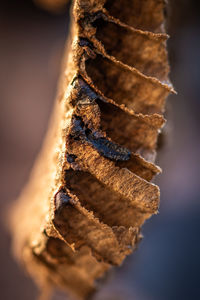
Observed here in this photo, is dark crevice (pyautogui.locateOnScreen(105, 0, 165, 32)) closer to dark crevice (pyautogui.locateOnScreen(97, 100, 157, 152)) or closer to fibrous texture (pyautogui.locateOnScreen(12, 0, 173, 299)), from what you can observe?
fibrous texture (pyautogui.locateOnScreen(12, 0, 173, 299))

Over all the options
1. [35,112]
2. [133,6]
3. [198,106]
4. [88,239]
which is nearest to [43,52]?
[35,112]

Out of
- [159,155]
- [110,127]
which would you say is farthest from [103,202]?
[159,155]

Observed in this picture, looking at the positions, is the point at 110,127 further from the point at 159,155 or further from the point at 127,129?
the point at 159,155

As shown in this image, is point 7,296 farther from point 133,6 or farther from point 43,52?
point 133,6

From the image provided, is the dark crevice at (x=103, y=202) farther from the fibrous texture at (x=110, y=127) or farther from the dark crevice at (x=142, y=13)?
the dark crevice at (x=142, y=13)

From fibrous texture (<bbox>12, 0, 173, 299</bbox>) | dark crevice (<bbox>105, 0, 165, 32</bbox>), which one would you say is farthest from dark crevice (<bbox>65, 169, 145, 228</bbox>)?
dark crevice (<bbox>105, 0, 165, 32</bbox>)

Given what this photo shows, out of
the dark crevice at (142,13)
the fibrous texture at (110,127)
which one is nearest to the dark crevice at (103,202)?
the fibrous texture at (110,127)
